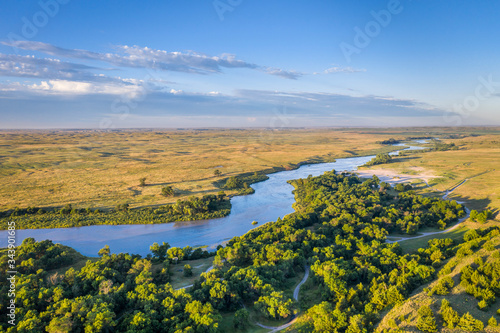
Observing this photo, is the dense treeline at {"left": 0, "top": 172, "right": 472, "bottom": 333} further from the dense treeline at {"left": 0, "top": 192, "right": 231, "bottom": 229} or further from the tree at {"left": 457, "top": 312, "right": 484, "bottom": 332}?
the dense treeline at {"left": 0, "top": 192, "right": 231, "bottom": 229}

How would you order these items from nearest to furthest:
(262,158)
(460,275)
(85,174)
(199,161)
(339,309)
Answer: (339,309), (460,275), (85,174), (199,161), (262,158)

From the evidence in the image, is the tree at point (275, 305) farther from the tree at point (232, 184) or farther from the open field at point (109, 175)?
the tree at point (232, 184)

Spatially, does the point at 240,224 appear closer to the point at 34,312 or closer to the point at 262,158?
the point at 34,312

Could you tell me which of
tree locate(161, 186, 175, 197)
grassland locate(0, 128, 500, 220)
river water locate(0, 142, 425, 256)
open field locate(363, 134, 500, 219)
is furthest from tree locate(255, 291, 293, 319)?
tree locate(161, 186, 175, 197)

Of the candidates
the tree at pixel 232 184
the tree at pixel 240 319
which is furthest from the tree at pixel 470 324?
the tree at pixel 232 184

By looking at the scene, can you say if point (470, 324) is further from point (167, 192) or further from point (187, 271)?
point (167, 192)

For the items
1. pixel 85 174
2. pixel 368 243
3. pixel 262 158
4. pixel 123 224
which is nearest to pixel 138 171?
pixel 85 174
